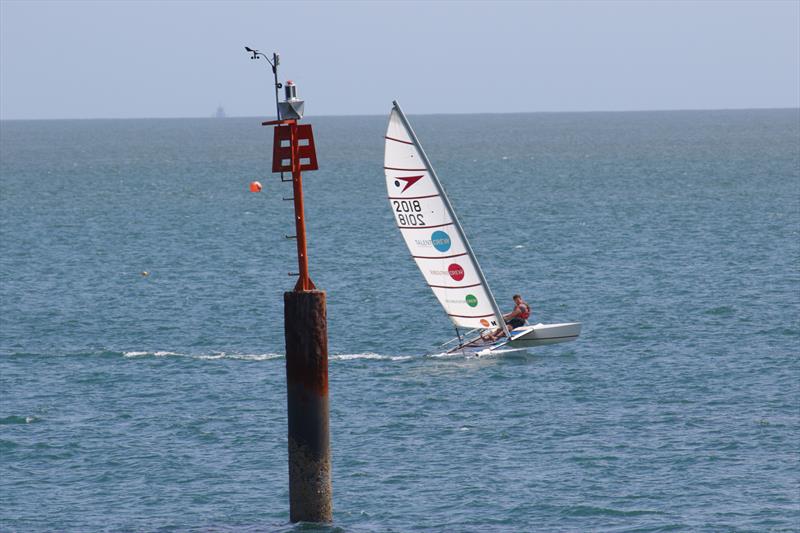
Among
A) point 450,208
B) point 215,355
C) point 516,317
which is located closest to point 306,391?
point 450,208

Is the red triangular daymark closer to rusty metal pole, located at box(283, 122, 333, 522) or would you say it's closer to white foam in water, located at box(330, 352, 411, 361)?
white foam in water, located at box(330, 352, 411, 361)

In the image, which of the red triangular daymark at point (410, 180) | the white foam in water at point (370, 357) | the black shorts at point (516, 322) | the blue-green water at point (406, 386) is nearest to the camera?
the blue-green water at point (406, 386)

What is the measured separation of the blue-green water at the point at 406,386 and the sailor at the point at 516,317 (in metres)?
1.24

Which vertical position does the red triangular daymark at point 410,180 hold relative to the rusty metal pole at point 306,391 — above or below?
above

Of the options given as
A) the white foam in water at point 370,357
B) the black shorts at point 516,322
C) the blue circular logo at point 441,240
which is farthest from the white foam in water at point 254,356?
the blue circular logo at point 441,240

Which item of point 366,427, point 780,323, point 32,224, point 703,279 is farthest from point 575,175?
point 366,427

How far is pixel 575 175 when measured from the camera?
161 metres

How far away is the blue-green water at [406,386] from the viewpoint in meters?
33.3

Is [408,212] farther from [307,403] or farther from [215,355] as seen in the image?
[307,403]

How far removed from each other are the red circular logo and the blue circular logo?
75 cm

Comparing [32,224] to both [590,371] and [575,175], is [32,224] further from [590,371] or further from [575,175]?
[575,175]

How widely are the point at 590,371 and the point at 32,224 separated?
63553 mm

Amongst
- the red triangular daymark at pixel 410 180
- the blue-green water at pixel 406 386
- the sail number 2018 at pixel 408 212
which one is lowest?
the blue-green water at pixel 406 386

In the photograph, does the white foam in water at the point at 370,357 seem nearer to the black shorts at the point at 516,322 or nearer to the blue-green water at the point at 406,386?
the blue-green water at the point at 406,386
